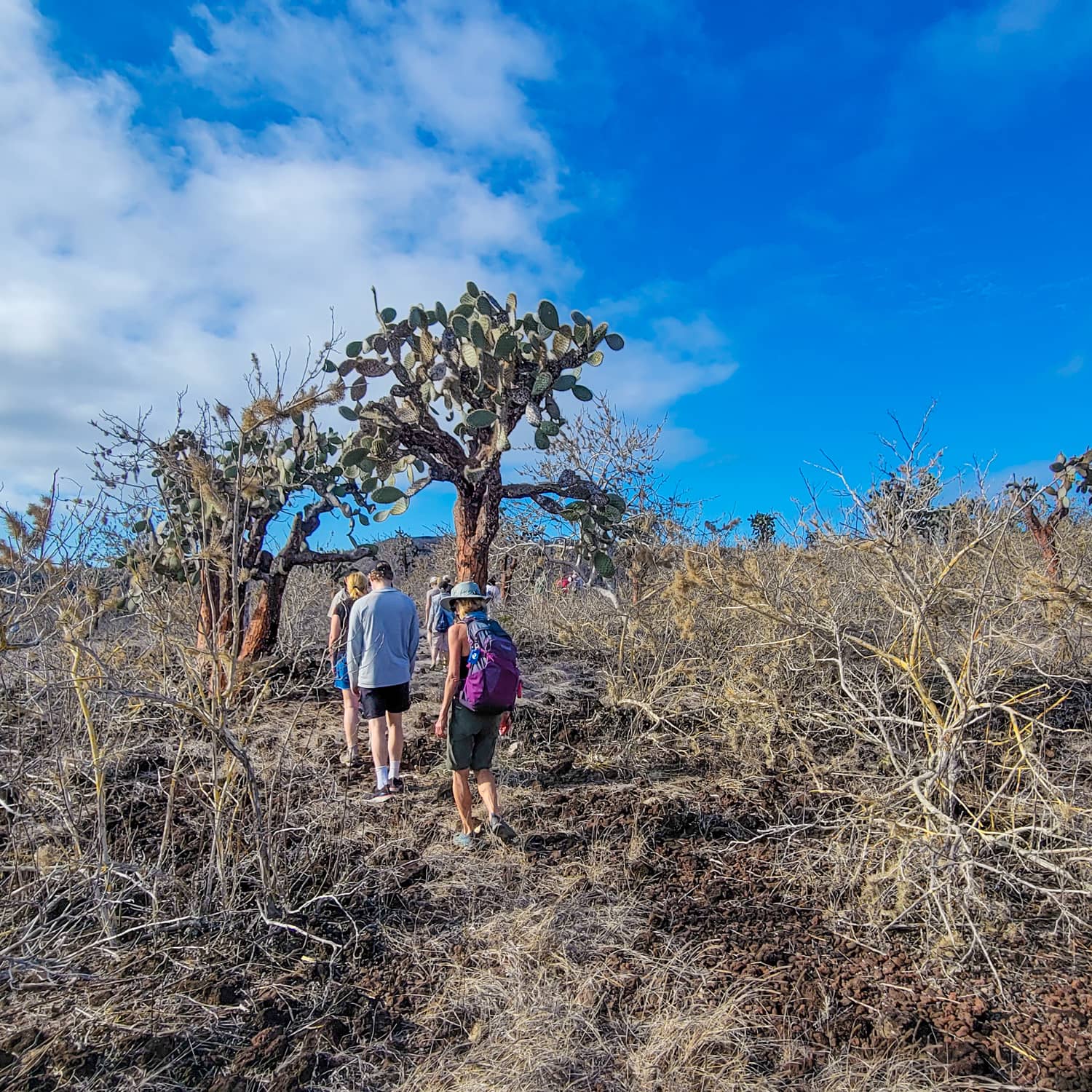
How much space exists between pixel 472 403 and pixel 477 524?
1106mm

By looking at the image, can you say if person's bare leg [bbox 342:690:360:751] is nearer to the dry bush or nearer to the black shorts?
the black shorts

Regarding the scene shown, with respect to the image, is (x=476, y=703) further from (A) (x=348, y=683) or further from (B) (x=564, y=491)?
(B) (x=564, y=491)

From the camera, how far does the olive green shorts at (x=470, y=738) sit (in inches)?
167

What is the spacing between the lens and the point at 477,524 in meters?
6.56

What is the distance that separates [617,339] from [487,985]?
535 centimetres

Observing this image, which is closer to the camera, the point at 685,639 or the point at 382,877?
the point at 382,877

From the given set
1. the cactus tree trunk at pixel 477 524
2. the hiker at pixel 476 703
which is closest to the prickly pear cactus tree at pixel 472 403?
the cactus tree trunk at pixel 477 524

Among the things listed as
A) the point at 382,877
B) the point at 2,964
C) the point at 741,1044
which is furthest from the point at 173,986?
the point at 741,1044

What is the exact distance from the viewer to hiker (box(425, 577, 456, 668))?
7.36 meters

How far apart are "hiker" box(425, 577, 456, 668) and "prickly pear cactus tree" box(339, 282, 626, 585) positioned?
102 centimetres

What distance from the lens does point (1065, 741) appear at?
528cm

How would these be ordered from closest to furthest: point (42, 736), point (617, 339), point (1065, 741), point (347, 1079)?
point (347, 1079) < point (42, 736) < point (1065, 741) < point (617, 339)

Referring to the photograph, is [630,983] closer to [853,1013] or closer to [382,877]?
[853,1013]

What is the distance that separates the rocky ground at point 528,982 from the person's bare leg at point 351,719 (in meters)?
1.03
